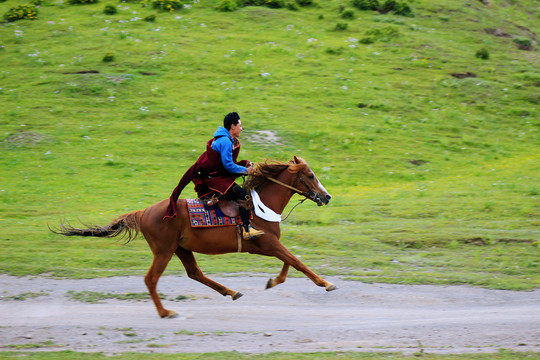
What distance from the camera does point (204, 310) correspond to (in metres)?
9.40

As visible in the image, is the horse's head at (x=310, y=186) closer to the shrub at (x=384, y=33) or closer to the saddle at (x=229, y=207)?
the saddle at (x=229, y=207)

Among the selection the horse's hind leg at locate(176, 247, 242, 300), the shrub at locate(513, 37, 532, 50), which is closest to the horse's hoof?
the horse's hind leg at locate(176, 247, 242, 300)

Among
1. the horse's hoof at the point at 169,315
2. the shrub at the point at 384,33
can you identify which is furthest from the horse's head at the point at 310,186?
the shrub at the point at 384,33

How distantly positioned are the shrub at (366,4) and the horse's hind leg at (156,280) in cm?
3028

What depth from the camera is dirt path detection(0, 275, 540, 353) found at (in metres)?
7.86

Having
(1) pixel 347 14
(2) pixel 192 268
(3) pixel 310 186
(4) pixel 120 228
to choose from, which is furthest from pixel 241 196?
(1) pixel 347 14

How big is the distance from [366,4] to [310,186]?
1151 inches

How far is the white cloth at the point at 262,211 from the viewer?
932cm

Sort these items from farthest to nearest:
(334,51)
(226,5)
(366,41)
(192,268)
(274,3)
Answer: (274,3) → (226,5) → (366,41) → (334,51) → (192,268)

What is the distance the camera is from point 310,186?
954 centimetres

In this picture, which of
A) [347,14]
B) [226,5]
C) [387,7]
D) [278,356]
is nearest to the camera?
[278,356]

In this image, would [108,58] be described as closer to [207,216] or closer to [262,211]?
[207,216]

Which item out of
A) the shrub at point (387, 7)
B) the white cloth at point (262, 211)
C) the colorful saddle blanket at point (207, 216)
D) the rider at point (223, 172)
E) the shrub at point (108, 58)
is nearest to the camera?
the rider at point (223, 172)

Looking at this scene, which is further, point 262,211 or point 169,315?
point 262,211
